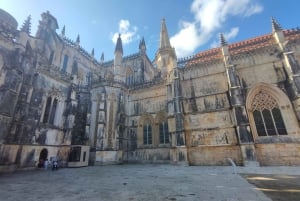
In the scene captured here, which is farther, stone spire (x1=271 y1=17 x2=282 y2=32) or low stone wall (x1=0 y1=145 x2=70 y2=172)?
stone spire (x1=271 y1=17 x2=282 y2=32)

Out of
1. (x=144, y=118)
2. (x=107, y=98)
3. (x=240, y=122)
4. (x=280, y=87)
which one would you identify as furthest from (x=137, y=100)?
(x=280, y=87)

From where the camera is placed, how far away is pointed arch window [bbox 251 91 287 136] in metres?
13.0

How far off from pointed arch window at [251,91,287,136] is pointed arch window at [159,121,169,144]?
857 cm

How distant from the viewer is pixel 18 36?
1377 centimetres

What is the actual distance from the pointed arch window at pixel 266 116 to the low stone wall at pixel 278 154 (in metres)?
1.05

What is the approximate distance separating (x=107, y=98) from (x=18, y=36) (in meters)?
9.77

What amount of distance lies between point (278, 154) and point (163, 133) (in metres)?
10.3

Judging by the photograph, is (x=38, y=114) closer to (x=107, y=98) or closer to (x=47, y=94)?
(x=47, y=94)

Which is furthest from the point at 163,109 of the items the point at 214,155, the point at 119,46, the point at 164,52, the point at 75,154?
the point at 119,46

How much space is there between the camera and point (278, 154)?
1221 centimetres

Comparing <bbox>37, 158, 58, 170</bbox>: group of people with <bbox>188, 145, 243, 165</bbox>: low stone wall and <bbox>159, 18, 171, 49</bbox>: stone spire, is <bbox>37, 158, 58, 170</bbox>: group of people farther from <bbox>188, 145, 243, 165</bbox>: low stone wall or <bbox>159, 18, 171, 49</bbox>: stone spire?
<bbox>159, 18, 171, 49</bbox>: stone spire

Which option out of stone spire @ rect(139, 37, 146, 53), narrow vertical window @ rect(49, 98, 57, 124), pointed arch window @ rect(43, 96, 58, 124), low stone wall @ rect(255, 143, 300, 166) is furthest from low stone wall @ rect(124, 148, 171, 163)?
stone spire @ rect(139, 37, 146, 53)

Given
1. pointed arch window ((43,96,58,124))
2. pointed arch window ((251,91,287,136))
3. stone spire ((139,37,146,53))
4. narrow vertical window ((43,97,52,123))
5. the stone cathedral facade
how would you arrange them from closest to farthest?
1. the stone cathedral facade
2. pointed arch window ((251,91,287,136))
3. narrow vertical window ((43,97,52,123))
4. pointed arch window ((43,96,58,124))
5. stone spire ((139,37,146,53))

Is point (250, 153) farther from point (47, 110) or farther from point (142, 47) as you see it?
point (142, 47)
